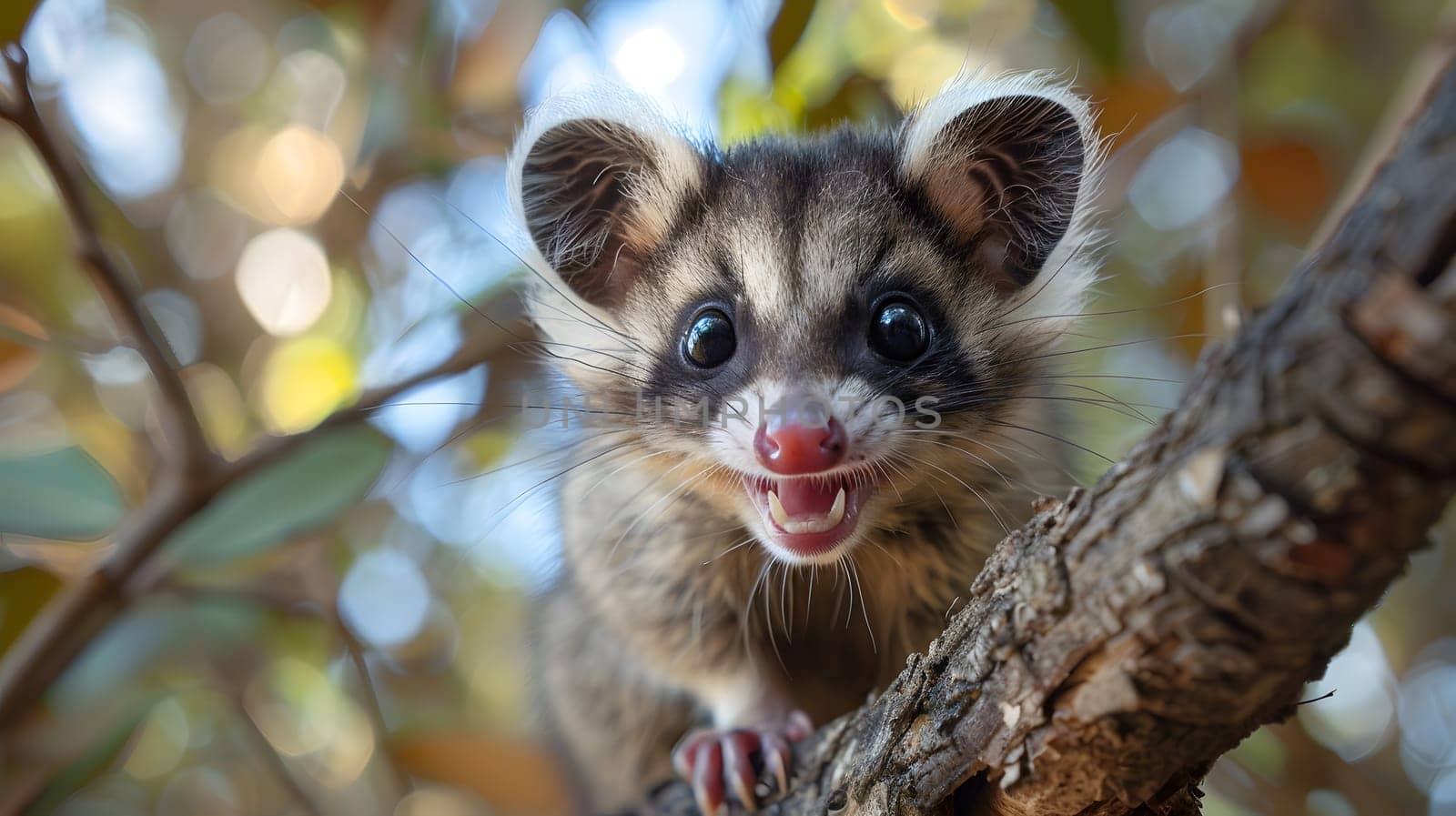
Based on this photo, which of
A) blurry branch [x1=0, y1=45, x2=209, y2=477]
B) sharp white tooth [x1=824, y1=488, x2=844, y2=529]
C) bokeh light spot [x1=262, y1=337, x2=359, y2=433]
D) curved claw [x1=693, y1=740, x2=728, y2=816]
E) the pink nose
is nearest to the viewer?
the pink nose

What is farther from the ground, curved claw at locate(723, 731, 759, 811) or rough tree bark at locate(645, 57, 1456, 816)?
rough tree bark at locate(645, 57, 1456, 816)

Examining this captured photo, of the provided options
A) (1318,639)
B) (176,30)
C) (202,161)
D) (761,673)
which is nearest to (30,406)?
(202,161)

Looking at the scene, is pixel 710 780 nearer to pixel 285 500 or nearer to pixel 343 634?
pixel 285 500

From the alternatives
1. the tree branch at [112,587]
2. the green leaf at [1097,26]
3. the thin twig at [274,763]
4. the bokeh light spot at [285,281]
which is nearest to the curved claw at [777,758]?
the tree branch at [112,587]

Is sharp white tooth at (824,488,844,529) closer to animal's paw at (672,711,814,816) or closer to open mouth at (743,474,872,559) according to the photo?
Result: open mouth at (743,474,872,559)

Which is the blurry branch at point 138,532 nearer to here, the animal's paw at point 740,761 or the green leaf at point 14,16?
the green leaf at point 14,16

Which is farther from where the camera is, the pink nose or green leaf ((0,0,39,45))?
green leaf ((0,0,39,45))

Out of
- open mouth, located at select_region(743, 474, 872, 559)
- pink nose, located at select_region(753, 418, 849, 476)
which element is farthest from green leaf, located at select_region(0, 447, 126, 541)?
pink nose, located at select_region(753, 418, 849, 476)
